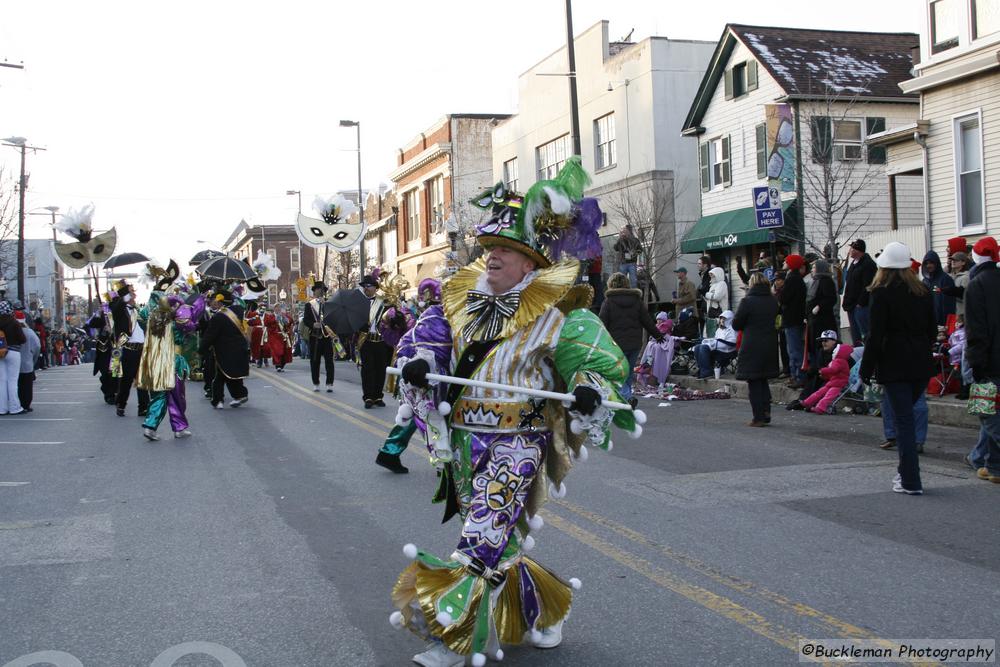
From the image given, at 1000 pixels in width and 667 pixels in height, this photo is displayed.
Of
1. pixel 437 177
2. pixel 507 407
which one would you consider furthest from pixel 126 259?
pixel 437 177

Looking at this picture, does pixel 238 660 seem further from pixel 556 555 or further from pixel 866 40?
pixel 866 40

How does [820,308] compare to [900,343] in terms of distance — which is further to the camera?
[820,308]

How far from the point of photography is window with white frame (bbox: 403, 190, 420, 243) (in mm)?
53688

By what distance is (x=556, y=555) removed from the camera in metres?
5.88

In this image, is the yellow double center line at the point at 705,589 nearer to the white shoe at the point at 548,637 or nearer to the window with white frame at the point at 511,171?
the white shoe at the point at 548,637

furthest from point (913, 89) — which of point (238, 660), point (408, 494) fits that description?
point (238, 660)

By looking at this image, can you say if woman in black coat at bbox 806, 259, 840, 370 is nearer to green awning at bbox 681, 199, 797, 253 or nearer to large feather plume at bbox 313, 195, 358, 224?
green awning at bbox 681, 199, 797, 253

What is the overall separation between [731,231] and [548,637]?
22.7m

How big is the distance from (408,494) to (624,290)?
264 inches

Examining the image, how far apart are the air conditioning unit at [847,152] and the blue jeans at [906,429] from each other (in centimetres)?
1879

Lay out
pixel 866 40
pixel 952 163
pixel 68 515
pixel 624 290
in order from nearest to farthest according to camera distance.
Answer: pixel 68 515, pixel 624 290, pixel 952 163, pixel 866 40

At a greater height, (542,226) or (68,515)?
(542,226)

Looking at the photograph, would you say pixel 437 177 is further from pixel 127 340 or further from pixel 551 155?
pixel 127 340

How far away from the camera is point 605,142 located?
108 ft
